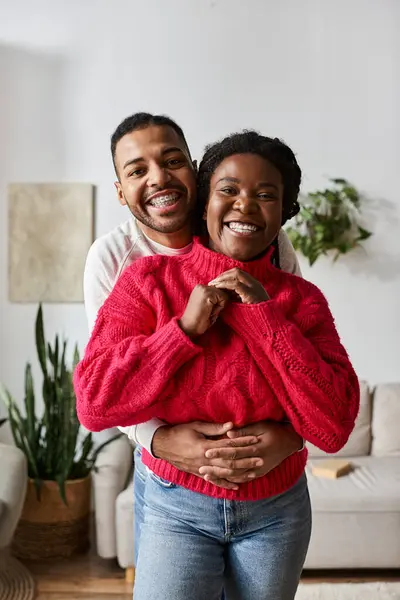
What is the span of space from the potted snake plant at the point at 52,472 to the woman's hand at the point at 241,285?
2.20 metres

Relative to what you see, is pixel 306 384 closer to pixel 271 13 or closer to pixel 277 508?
pixel 277 508

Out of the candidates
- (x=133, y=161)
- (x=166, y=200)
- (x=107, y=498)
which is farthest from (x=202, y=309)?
(x=107, y=498)

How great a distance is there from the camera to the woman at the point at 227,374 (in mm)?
1139

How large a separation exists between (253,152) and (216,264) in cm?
22

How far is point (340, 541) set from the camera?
10.0 feet

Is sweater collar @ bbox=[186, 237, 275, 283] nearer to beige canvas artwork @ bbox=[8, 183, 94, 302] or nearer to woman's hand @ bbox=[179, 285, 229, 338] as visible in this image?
woman's hand @ bbox=[179, 285, 229, 338]

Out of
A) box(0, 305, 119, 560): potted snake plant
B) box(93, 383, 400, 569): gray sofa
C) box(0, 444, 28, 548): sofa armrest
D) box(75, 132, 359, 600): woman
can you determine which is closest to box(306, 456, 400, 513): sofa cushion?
box(93, 383, 400, 569): gray sofa

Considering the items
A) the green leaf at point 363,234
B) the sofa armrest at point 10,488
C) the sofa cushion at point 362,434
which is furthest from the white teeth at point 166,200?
the green leaf at point 363,234

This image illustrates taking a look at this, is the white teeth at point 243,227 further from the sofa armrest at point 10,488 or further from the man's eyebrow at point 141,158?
the sofa armrest at point 10,488

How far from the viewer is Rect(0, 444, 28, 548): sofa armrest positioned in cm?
255

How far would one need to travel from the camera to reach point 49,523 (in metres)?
3.26

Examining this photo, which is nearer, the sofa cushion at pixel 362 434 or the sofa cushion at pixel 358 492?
the sofa cushion at pixel 358 492

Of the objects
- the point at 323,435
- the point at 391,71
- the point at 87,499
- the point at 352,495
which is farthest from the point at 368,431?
the point at 323,435

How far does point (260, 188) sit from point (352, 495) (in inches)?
87.8
